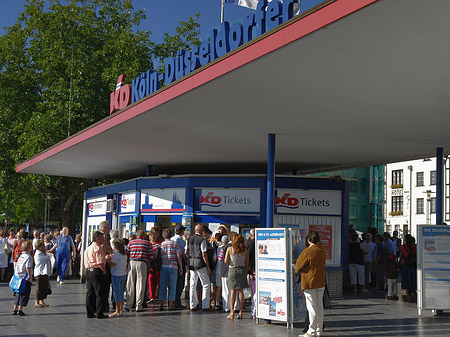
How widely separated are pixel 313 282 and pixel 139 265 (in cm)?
487

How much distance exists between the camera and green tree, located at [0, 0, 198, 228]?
3434cm

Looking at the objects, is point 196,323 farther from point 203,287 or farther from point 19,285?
point 19,285

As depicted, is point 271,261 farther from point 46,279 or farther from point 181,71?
point 46,279

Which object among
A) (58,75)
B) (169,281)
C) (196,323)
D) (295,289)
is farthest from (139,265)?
(58,75)

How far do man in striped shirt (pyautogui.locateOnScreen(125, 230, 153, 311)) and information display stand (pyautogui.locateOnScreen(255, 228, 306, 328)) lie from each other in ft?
9.72

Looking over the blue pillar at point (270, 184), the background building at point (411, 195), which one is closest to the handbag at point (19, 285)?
the blue pillar at point (270, 184)

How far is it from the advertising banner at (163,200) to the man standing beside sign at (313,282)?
8698mm

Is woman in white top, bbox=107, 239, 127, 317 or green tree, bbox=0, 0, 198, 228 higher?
green tree, bbox=0, 0, 198, 228

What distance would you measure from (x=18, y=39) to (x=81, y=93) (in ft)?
20.7

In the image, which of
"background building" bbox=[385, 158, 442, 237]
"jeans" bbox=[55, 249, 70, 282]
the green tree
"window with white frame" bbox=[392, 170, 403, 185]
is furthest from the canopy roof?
"window with white frame" bbox=[392, 170, 403, 185]

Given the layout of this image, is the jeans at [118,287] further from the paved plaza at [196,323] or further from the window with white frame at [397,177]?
the window with white frame at [397,177]

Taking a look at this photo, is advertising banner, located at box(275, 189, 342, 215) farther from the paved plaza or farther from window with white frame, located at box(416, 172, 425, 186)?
window with white frame, located at box(416, 172, 425, 186)

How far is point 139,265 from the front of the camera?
553 inches

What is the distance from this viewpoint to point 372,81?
9867 millimetres
